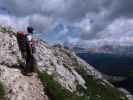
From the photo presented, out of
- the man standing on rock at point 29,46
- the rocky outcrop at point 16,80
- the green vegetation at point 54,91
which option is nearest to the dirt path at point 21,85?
the rocky outcrop at point 16,80

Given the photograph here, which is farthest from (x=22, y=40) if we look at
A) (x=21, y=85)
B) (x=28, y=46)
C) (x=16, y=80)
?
(x=21, y=85)

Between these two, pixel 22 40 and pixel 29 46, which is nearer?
pixel 29 46

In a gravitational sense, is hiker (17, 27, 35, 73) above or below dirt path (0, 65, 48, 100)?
above

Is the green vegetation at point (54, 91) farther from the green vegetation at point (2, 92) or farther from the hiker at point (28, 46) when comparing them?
the green vegetation at point (2, 92)

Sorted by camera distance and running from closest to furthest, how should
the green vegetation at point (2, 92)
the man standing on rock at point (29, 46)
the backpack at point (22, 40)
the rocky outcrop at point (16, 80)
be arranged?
the green vegetation at point (2, 92)
the rocky outcrop at point (16, 80)
the man standing on rock at point (29, 46)
the backpack at point (22, 40)

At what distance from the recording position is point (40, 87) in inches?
991

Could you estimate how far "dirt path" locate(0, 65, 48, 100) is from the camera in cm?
2322

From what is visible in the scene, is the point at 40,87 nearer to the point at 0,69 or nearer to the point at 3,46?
the point at 0,69

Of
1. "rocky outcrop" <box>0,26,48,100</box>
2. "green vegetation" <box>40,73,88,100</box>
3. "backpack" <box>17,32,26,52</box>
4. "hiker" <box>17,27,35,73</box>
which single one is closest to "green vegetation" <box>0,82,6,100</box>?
"rocky outcrop" <box>0,26,48,100</box>

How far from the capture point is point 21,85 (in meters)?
24.3

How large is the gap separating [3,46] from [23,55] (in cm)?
358

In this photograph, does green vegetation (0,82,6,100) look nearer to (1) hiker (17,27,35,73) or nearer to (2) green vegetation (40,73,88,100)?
(1) hiker (17,27,35,73)

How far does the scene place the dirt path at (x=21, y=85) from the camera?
23.2 m

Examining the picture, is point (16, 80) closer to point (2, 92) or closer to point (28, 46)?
point (2, 92)
